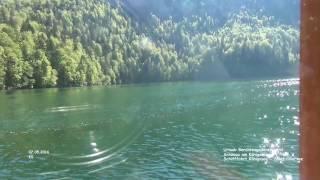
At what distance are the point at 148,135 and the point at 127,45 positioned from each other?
19775mm

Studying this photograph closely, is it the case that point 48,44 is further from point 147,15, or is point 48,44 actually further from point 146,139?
point 146,139

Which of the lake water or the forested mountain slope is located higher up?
the forested mountain slope

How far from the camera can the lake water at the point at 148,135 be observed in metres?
12.5

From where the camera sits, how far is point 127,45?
35.4 meters

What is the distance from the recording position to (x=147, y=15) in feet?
108

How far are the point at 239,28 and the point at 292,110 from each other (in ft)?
56.9

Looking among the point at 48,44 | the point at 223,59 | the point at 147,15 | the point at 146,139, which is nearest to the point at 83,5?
the point at 48,44

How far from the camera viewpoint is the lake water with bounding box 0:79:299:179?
12469 millimetres

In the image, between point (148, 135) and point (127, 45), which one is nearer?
point (148, 135)

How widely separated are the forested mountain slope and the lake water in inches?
195

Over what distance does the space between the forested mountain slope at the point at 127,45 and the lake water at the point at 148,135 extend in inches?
195

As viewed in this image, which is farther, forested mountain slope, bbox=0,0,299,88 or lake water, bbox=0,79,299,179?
forested mountain slope, bbox=0,0,299,88

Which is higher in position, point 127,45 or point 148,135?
point 127,45

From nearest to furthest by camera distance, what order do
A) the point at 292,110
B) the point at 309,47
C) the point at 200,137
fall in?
the point at 309,47
the point at 200,137
the point at 292,110
